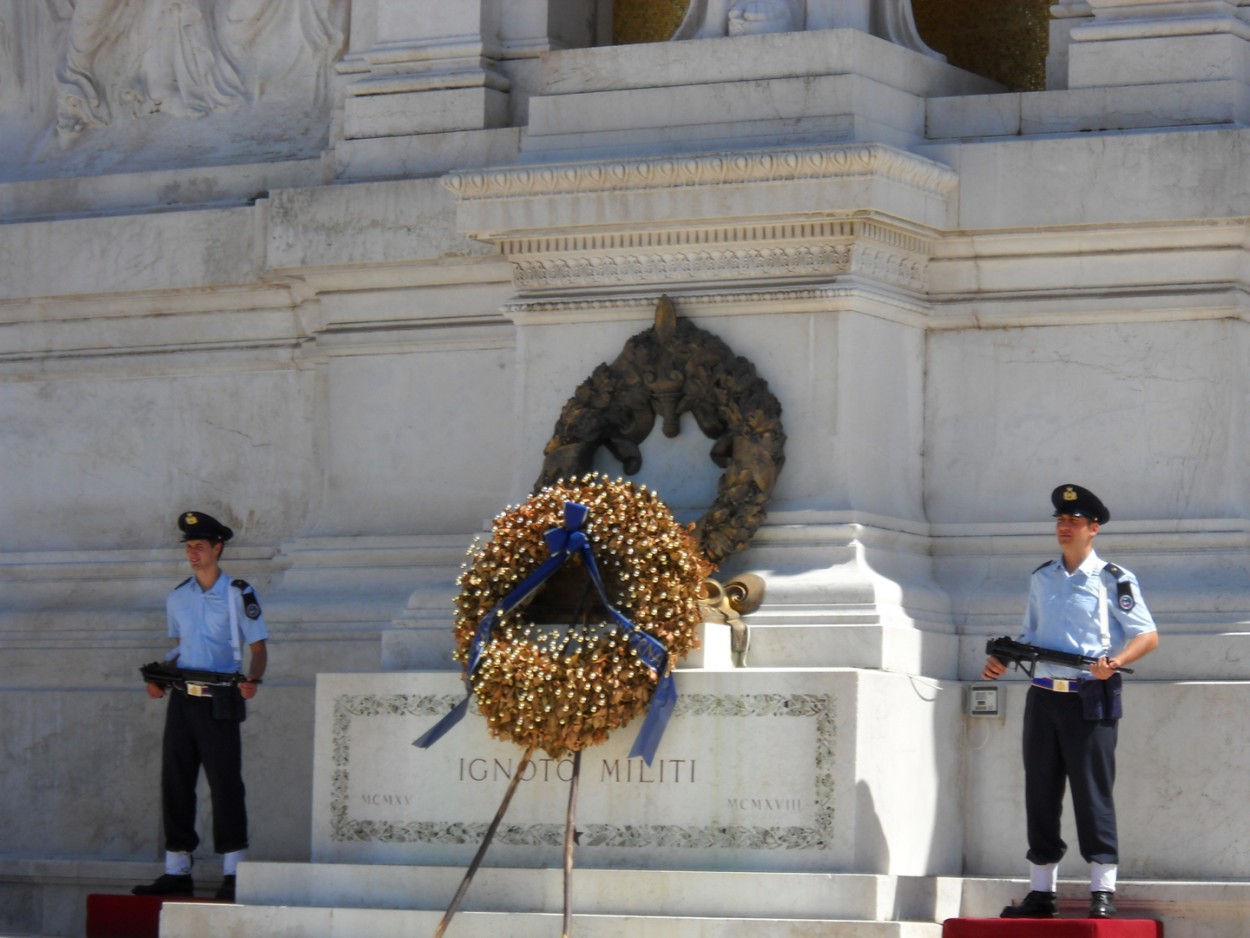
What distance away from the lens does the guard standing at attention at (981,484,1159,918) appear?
15.1 meters

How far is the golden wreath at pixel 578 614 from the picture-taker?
1563cm

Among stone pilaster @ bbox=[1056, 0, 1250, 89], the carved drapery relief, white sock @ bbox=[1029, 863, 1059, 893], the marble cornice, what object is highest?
the carved drapery relief

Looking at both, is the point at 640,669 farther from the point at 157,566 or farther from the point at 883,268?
the point at 157,566

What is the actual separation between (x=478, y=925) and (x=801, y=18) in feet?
17.2

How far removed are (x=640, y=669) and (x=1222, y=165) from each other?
155 inches

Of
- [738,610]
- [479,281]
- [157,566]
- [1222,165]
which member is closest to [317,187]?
[479,281]

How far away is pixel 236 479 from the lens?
1936cm

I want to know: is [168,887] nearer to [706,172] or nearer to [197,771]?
[197,771]

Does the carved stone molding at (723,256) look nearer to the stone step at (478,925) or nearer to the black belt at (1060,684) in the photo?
the black belt at (1060,684)

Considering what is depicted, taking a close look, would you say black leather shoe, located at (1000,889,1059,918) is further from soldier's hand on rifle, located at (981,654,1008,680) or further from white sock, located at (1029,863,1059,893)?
soldier's hand on rifle, located at (981,654,1008,680)

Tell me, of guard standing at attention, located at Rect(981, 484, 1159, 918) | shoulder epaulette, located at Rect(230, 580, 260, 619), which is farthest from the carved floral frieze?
shoulder epaulette, located at Rect(230, 580, 260, 619)

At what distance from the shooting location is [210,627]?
1723cm

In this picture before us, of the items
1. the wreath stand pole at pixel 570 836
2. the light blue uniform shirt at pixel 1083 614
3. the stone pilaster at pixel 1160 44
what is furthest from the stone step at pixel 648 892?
the stone pilaster at pixel 1160 44

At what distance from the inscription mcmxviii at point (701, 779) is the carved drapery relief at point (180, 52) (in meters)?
5.16
